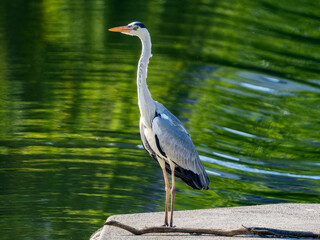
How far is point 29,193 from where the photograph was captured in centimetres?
895

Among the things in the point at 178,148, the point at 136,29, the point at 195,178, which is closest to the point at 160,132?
the point at 178,148

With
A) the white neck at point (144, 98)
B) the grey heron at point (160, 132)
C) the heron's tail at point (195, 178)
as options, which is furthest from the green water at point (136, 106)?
the white neck at point (144, 98)

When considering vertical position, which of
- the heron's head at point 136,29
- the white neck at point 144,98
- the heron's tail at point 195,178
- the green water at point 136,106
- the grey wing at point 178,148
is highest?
the heron's head at point 136,29

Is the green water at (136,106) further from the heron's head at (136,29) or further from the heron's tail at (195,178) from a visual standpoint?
the heron's head at (136,29)

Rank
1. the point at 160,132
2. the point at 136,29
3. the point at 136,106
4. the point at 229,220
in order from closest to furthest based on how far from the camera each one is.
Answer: the point at 160,132
the point at 136,29
the point at 229,220
the point at 136,106

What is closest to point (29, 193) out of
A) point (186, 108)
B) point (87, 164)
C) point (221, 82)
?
point (87, 164)

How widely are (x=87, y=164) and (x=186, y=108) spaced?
138 inches

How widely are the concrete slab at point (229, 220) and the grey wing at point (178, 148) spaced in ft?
1.34

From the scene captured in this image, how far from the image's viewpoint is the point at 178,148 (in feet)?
23.0

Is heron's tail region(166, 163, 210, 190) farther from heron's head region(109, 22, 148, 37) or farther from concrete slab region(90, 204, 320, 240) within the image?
heron's head region(109, 22, 148, 37)

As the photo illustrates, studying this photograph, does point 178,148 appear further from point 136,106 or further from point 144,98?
point 136,106

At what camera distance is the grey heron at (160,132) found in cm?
695

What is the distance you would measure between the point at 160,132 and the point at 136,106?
6181 millimetres

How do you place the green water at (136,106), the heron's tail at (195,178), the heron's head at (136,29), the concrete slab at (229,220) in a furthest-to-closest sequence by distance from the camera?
the green water at (136,106)
the heron's tail at (195,178)
the heron's head at (136,29)
the concrete slab at (229,220)
